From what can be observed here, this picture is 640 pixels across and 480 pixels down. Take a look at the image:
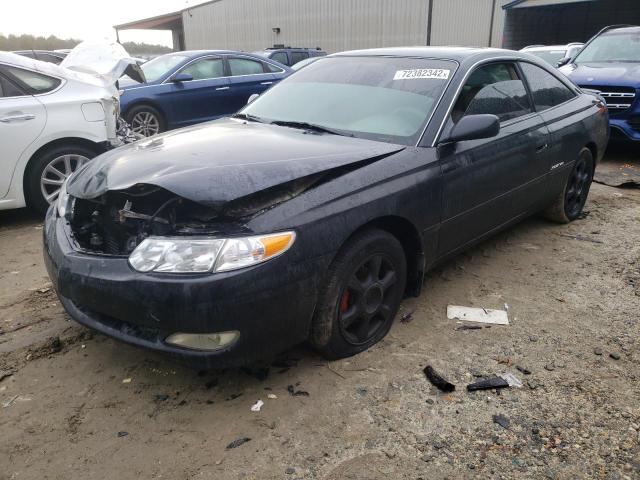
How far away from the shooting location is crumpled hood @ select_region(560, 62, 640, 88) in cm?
735

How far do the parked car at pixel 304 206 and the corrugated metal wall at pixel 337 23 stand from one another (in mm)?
24032

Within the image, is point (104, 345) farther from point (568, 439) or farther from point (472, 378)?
point (568, 439)

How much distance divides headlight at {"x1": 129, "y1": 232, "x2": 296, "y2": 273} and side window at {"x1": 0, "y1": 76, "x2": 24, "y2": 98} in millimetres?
3526

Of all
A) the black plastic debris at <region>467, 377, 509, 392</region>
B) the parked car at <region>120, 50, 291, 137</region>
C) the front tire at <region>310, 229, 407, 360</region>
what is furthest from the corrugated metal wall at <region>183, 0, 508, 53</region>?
the black plastic debris at <region>467, 377, 509, 392</region>

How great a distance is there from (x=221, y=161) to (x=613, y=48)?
27.8ft

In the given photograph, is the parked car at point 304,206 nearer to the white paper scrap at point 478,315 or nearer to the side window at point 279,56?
the white paper scrap at point 478,315

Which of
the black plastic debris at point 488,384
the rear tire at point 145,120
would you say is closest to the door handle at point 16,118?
the rear tire at point 145,120

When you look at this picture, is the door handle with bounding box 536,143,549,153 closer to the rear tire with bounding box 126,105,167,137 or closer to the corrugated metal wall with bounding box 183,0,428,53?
the rear tire with bounding box 126,105,167,137

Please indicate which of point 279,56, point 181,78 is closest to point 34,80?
point 181,78

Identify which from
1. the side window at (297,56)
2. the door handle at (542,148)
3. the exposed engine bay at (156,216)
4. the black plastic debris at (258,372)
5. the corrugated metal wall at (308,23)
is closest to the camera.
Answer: the exposed engine bay at (156,216)

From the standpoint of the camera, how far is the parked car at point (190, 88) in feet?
26.4

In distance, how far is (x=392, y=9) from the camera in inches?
1098

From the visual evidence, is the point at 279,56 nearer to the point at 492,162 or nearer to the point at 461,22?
the point at 461,22

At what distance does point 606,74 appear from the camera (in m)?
7.68
